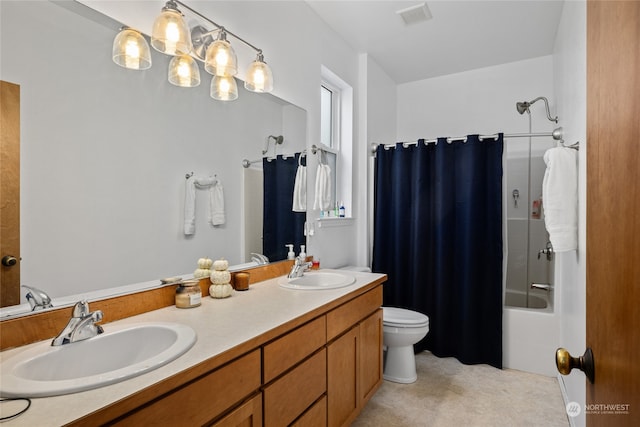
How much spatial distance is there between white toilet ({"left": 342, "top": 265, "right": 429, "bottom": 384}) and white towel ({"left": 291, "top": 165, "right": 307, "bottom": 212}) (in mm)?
948

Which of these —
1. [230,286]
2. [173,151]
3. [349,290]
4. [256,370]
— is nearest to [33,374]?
[256,370]

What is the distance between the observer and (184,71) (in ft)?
5.07

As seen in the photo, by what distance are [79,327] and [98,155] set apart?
0.59 m

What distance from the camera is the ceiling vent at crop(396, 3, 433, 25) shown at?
96.1 inches

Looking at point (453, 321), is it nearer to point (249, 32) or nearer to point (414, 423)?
point (414, 423)

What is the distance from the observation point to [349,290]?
5.79 feet

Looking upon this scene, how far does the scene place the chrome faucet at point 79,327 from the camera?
993 mm

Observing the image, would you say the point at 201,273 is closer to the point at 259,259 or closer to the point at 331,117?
the point at 259,259

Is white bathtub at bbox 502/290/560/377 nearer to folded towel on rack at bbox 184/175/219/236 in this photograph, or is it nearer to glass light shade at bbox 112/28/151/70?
folded towel on rack at bbox 184/175/219/236

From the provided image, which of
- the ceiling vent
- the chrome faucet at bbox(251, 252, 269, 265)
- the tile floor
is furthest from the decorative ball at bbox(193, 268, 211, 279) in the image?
the ceiling vent

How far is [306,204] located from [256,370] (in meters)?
1.43

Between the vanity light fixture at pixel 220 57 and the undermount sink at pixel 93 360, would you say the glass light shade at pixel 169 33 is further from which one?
the undermount sink at pixel 93 360

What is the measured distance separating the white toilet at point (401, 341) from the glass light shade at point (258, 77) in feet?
5.42

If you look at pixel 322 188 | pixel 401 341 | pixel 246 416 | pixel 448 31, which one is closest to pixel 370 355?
pixel 401 341
